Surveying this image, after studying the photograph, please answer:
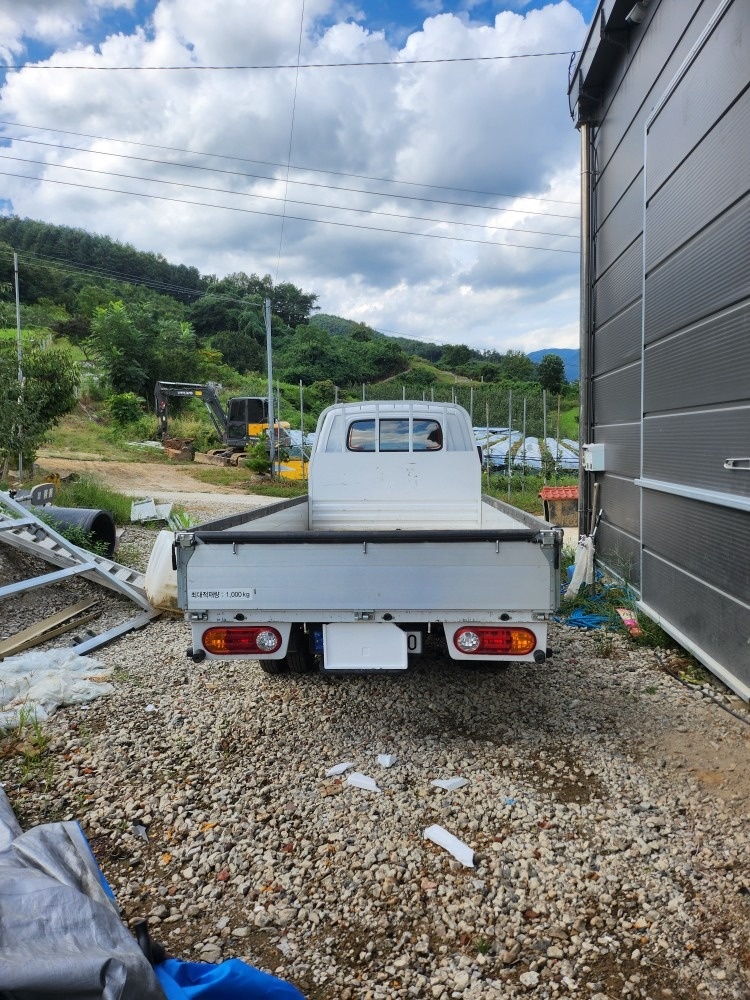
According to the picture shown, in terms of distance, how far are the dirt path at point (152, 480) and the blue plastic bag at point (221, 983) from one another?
1323 cm

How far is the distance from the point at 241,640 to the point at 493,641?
1341 millimetres

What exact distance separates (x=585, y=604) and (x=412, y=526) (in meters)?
2.16

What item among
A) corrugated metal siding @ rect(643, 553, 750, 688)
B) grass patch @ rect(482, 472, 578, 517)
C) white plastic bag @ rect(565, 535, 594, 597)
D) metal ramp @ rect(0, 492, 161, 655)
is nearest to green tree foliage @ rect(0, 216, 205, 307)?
grass patch @ rect(482, 472, 578, 517)

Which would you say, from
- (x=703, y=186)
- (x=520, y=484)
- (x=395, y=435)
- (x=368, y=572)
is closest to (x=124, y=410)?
(x=520, y=484)

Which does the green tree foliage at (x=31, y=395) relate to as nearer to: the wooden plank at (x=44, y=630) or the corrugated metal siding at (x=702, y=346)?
the wooden plank at (x=44, y=630)

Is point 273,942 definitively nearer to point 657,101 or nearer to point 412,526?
point 412,526

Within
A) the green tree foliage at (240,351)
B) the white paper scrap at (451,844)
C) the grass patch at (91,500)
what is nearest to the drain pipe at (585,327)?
the white paper scrap at (451,844)

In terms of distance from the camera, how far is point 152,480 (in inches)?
751

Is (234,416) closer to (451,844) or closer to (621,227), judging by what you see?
(621,227)

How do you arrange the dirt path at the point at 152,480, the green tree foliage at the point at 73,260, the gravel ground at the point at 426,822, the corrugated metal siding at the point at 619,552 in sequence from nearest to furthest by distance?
the gravel ground at the point at 426,822
the corrugated metal siding at the point at 619,552
the dirt path at the point at 152,480
the green tree foliage at the point at 73,260

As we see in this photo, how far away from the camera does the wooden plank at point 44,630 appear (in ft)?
16.5

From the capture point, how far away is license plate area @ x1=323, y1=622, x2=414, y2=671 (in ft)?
11.1

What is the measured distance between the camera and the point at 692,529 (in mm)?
4746

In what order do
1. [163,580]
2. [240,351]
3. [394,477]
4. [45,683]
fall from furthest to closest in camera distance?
[240,351] → [163,580] → [394,477] → [45,683]
